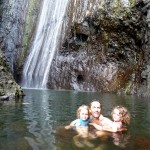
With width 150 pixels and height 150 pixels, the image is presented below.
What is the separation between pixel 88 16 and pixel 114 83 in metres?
7.30

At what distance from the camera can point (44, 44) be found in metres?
41.0

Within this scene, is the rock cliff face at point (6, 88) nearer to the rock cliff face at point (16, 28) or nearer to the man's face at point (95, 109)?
the man's face at point (95, 109)

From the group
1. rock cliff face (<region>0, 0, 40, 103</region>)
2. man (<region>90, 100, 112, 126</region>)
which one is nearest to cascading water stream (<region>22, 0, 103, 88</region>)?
rock cliff face (<region>0, 0, 40, 103</region>)

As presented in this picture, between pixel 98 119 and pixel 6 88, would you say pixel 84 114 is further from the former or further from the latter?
pixel 6 88

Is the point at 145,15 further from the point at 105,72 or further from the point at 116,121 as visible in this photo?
the point at 116,121

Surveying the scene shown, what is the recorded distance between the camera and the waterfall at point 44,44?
39062 mm

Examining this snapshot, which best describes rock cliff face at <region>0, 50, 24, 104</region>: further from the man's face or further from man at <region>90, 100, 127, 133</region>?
the man's face

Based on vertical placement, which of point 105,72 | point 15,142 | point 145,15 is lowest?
point 15,142

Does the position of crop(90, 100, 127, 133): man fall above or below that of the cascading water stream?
below

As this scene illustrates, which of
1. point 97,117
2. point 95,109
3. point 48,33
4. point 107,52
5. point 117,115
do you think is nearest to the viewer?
Result: point 117,115

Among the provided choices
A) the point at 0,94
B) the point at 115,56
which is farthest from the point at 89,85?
the point at 0,94

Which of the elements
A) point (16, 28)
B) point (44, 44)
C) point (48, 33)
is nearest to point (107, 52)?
point (44, 44)

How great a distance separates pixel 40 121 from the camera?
43.5ft

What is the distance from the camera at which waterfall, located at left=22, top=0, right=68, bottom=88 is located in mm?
39062
